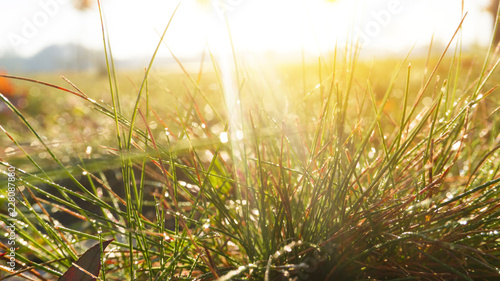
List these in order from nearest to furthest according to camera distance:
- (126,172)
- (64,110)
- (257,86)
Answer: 1. (126,172)
2. (257,86)
3. (64,110)

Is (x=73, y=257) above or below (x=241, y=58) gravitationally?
below

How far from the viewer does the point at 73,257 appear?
0.80m

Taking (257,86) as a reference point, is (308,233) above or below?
below

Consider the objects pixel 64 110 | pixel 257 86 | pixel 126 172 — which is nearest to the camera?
pixel 126 172

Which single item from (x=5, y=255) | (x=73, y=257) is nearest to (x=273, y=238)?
(x=73, y=257)

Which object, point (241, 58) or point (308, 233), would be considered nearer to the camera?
point (308, 233)

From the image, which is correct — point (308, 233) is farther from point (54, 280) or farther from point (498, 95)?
point (498, 95)

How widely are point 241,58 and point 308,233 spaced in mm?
450

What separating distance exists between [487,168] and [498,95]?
118 cm

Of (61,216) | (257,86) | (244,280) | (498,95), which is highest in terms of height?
(257,86)

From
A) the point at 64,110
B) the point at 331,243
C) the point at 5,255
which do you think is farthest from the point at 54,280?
the point at 64,110

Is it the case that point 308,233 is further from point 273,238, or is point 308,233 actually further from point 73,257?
point 73,257

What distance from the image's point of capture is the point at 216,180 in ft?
3.53

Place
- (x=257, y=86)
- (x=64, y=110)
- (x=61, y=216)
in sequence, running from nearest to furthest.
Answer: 1. (x=257, y=86)
2. (x=61, y=216)
3. (x=64, y=110)
